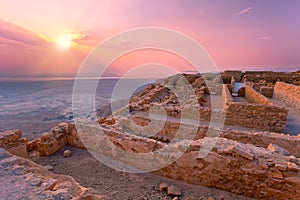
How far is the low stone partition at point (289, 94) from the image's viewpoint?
31.1ft

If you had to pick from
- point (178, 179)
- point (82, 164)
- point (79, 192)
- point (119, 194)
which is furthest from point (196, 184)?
point (82, 164)

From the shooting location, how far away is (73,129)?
5.69 m

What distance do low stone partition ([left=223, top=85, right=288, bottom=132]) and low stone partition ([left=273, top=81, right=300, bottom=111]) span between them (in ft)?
12.7

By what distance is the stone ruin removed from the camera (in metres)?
3.48

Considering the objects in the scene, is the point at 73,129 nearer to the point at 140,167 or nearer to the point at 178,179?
the point at 140,167

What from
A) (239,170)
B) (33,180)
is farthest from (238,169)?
(33,180)

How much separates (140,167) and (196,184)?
1.50 meters

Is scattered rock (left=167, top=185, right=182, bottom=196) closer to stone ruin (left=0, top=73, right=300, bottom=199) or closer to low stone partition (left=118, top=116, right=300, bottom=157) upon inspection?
stone ruin (left=0, top=73, right=300, bottom=199)

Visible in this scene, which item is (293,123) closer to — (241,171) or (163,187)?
(241,171)

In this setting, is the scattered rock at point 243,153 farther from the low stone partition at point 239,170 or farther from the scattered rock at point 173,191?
the scattered rock at point 173,191

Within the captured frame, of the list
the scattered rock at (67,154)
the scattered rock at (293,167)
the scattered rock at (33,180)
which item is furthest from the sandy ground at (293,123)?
the scattered rock at (33,180)

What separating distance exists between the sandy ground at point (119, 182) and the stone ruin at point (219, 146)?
208 millimetres

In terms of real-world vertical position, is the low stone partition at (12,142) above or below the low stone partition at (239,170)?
above

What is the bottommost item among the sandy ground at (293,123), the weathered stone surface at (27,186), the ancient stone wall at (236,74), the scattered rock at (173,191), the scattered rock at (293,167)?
the scattered rock at (173,191)
